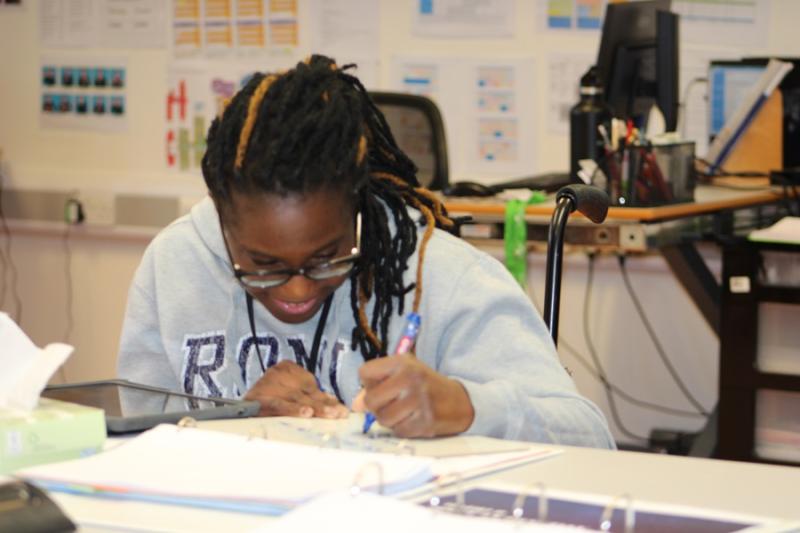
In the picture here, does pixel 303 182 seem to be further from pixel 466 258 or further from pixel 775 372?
pixel 775 372

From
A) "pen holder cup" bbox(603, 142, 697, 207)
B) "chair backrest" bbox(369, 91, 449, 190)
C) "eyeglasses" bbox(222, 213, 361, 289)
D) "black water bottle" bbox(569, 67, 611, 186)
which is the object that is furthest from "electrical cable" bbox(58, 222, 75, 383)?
"eyeglasses" bbox(222, 213, 361, 289)

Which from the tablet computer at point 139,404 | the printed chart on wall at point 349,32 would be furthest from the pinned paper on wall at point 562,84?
the tablet computer at point 139,404

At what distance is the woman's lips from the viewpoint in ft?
5.14

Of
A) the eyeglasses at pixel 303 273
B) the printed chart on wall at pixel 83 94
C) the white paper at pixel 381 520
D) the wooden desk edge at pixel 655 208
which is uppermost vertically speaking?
the printed chart on wall at pixel 83 94

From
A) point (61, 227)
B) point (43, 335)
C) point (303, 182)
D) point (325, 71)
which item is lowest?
point (43, 335)

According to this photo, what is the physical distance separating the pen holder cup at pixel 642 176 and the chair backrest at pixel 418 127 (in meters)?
0.53

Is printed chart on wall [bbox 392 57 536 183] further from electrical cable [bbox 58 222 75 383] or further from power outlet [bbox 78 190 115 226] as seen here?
electrical cable [bbox 58 222 75 383]

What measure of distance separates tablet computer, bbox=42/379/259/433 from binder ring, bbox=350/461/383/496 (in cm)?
29

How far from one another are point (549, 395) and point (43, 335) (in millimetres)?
3509

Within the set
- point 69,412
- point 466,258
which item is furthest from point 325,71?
point 69,412

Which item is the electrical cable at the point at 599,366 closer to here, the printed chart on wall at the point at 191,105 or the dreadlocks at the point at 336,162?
the printed chart on wall at the point at 191,105

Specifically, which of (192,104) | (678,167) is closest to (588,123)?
(678,167)

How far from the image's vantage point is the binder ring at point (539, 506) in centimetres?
103

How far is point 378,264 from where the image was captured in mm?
1658
